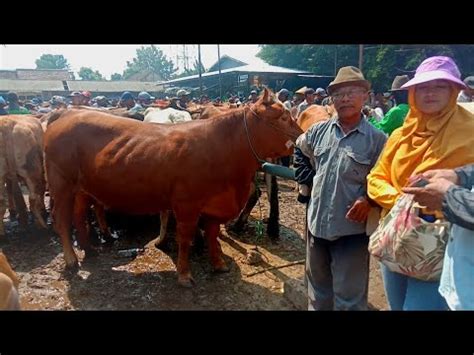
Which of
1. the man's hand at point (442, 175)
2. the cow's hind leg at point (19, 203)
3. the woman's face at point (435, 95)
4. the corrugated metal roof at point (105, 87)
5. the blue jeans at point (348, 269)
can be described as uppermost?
the woman's face at point (435, 95)

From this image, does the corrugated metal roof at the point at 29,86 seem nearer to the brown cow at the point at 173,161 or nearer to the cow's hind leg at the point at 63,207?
the cow's hind leg at the point at 63,207

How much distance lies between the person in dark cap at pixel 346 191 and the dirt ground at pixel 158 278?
1122 mm

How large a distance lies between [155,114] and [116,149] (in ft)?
9.87

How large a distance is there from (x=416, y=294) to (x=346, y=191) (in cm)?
83

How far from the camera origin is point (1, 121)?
5.72 m

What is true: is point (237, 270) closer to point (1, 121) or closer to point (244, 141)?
point (244, 141)

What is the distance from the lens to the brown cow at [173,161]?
4.20m

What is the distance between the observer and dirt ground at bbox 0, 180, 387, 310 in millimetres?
4047

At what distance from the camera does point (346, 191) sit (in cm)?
276

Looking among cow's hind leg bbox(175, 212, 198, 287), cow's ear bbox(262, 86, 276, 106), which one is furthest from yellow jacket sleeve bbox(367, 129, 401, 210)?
cow's hind leg bbox(175, 212, 198, 287)

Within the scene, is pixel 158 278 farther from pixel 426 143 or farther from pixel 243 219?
pixel 426 143

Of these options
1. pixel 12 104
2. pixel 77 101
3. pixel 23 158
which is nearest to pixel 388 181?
Result: pixel 23 158

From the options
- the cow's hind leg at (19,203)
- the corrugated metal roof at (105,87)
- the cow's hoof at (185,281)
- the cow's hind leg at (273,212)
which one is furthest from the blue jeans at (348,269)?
the corrugated metal roof at (105,87)
